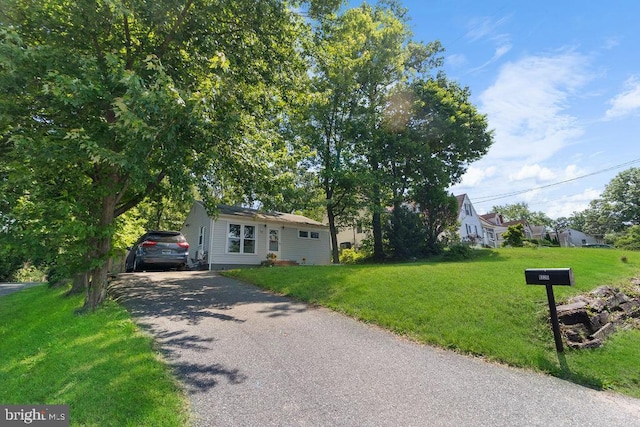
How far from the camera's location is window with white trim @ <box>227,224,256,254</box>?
16.8 metres

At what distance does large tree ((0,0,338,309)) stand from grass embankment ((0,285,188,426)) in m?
1.47

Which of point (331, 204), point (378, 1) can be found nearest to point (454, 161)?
point (331, 204)

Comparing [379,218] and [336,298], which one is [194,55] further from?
[379,218]

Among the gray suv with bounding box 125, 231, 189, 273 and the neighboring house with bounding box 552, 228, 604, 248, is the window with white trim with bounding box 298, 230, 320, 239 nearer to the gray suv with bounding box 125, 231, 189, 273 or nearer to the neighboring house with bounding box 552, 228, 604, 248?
the gray suv with bounding box 125, 231, 189, 273

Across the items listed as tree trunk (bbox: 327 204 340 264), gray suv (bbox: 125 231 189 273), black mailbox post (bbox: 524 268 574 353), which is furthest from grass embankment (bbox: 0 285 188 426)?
tree trunk (bbox: 327 204 340 264)

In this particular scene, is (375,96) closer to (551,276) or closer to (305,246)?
(305,246)

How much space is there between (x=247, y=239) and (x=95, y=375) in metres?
13.8

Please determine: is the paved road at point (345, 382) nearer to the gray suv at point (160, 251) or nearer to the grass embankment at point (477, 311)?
the grass embankment at point (477, 311)

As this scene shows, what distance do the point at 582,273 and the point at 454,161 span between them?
42.1 feet

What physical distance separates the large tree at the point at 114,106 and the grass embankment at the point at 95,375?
147 centimetres

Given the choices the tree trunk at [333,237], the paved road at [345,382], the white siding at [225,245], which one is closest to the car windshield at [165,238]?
the white siding at [225,245]

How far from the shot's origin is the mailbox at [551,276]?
489 cm

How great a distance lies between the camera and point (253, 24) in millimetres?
8703

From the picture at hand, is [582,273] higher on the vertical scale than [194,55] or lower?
lower
